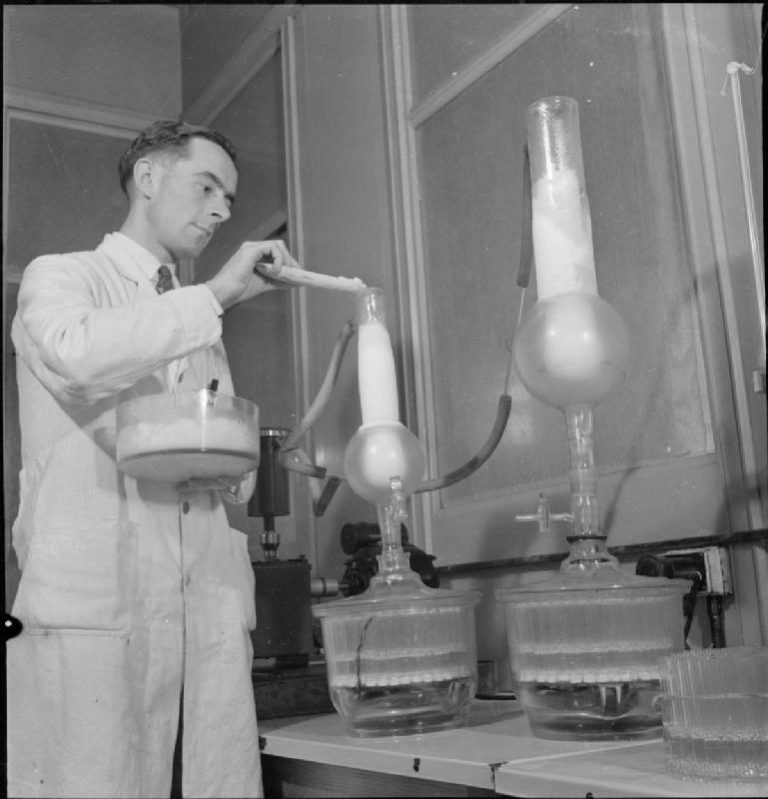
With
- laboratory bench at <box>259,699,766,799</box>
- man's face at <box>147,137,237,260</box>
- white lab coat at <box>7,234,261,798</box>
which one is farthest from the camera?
man's face at <box>147,137,237,260</box>

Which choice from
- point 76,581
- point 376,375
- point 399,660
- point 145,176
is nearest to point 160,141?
point 145,176

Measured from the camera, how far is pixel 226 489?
845 mm

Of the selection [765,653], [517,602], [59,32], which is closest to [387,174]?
[59,32]

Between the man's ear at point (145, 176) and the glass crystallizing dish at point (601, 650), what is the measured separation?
0.45m

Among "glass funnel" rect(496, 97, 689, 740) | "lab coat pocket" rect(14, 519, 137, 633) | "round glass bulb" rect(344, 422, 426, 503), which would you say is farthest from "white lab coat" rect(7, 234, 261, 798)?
"glass funnel" rect(496, 97, 689, 740)

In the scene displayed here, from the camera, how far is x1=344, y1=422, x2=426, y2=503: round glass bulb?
2.94 feet

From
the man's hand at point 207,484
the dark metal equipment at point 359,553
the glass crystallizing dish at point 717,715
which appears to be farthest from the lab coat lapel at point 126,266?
the glass crystallizing dish at point 717,715

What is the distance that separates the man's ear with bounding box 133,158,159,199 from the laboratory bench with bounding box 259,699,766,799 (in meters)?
0.47

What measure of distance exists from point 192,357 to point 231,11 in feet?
1.33

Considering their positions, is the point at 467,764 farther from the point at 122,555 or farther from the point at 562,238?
the point at 562,238

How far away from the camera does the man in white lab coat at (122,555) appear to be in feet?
2.46

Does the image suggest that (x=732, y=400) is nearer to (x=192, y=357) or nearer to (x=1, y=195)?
(x=192, y=357)

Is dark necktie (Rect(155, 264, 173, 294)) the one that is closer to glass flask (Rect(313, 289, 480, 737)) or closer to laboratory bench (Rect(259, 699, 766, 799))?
glass flask (Rect(313, 289, 480, 737))

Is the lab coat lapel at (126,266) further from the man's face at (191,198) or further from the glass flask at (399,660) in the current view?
the glass flask at (399,660)
